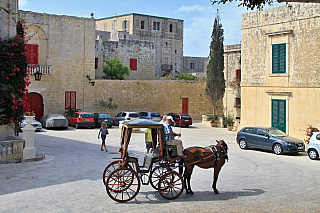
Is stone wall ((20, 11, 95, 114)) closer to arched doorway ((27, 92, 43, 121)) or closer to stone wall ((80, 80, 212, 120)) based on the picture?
arched doorway ((27, 92, 43, 121))

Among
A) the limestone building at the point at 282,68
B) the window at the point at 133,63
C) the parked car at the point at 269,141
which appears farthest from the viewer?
the window at the point at 133,63

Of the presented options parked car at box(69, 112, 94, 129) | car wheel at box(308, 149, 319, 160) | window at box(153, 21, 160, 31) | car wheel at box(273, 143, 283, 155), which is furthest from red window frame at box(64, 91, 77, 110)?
window at box(153, 21, 160, 31)

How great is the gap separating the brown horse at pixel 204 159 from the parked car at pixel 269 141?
7.95m

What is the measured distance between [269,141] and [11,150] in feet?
38.9

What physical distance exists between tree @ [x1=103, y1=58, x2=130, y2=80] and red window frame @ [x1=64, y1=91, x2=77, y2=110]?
1262cm

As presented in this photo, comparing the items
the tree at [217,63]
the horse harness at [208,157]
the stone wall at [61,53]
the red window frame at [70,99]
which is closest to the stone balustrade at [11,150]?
the horse harness at [208,157]

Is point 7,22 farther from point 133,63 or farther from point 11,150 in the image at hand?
point 133,63

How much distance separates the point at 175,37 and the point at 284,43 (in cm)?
4014

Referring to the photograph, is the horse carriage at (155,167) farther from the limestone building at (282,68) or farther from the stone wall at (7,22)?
the limestone building at (282,68)

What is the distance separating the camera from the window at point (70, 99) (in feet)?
93.8

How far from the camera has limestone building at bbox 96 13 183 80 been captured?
149 ft

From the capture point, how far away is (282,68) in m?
19.3

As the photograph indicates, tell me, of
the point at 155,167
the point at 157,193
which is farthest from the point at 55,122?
the point at 155,167

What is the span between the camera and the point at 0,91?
12258 mm
